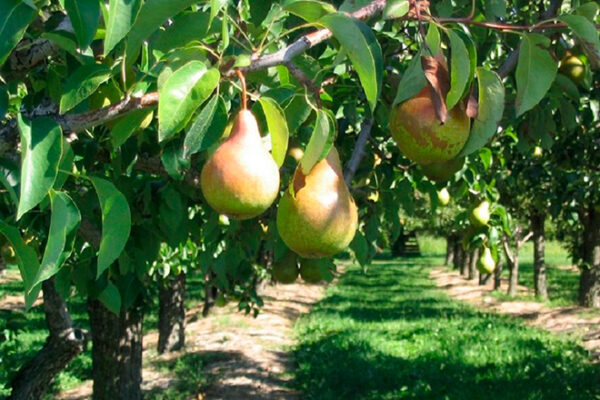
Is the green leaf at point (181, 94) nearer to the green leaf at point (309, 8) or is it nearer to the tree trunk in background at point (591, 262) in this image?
the green leaf at point (309, 8)

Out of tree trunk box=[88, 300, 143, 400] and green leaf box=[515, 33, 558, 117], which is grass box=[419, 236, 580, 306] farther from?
green leaf box=[515, 33, 558, 117]

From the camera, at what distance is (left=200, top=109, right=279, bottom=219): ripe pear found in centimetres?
98

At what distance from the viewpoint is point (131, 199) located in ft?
7.89

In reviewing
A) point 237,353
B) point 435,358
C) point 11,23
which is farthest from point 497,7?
point 237,353

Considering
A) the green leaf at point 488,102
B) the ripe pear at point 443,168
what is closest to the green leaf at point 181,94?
the green leaf at point 488,102

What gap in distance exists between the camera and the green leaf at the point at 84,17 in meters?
0.89

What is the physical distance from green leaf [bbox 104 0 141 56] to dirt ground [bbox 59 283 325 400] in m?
7.12

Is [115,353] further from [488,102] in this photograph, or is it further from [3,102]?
[488,102]

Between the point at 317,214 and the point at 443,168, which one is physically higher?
the point at 443,168

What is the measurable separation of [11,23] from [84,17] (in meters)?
0.09

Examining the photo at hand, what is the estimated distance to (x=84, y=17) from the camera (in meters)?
0.89

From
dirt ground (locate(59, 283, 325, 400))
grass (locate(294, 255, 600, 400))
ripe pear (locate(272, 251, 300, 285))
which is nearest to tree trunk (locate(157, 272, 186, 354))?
dirt ground (locate(59, 283, 325, 400))

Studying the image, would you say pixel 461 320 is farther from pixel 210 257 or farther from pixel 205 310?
pixel 210 257

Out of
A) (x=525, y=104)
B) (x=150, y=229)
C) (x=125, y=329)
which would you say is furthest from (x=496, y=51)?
(x=125, y=329)
